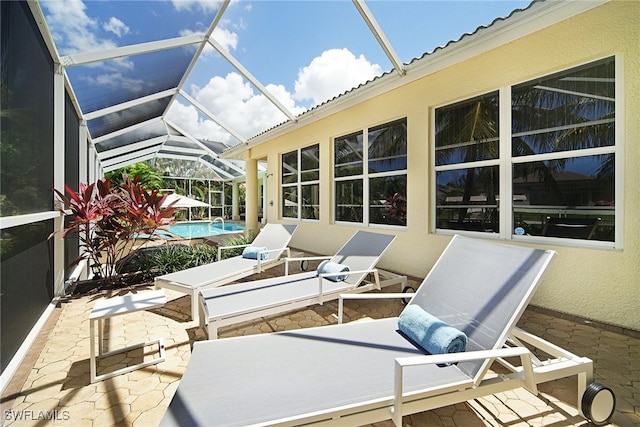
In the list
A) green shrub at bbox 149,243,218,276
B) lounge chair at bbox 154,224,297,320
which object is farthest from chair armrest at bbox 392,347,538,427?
green shrub at bbox 149,243,218,276

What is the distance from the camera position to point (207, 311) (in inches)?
138

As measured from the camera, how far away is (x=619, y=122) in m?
3.62

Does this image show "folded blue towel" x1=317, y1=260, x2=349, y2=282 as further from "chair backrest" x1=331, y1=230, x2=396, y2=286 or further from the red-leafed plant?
the red-leafed plant

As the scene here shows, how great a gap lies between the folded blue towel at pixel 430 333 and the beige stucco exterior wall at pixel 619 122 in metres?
2.67

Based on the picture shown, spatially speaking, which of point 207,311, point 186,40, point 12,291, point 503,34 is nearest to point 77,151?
point 186,40

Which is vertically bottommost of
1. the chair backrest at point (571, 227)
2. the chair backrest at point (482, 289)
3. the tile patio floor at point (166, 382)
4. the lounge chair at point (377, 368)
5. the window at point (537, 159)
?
the tile patio floor at point (166, 382)

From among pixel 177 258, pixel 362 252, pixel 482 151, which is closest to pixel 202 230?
pixel 177 258

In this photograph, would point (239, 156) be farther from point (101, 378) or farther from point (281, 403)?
point (281, 403)

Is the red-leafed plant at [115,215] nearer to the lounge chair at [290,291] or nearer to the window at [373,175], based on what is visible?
the lounge chair at [290,291]

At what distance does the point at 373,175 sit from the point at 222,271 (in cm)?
405

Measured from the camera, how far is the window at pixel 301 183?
894cm

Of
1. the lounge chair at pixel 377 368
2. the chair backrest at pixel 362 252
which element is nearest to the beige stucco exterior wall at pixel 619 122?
the chair backrest at pixel 362 252

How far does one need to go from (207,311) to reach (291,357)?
1.51 m

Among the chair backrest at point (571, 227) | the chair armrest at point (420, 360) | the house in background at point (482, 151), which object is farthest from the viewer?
the chair backrest at point (571, 227)
